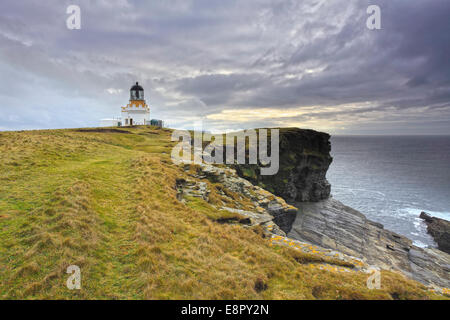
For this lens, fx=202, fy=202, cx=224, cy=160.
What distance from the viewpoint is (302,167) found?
69938 millimetres

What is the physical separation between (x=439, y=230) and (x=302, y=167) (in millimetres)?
36998

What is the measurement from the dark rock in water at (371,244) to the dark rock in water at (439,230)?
26.0ft

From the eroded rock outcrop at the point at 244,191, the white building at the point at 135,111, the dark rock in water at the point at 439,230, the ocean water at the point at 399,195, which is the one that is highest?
the white building at the point at 135,111

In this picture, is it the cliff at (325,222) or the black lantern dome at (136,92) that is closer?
the cliff at (325,222)

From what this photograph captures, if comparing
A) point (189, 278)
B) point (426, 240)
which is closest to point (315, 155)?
point (426, 240)

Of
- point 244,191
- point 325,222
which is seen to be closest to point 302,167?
point 325,222

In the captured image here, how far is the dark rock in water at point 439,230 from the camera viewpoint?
1882 inches

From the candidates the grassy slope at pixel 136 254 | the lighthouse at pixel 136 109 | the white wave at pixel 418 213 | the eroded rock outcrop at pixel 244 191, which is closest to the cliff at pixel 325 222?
the eroded rock outcrop at pixel 244 191

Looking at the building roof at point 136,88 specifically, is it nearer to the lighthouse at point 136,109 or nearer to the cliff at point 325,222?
the lighthouse at point 136,109

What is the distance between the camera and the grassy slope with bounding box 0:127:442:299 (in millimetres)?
6895

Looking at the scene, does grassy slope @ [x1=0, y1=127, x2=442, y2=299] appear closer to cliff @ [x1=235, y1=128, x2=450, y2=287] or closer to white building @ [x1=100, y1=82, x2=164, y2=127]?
cliff @ [x1=235, y1=128, x2=450, y2=287]
